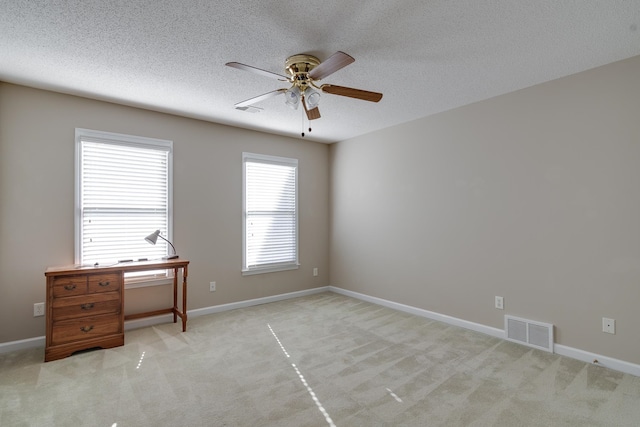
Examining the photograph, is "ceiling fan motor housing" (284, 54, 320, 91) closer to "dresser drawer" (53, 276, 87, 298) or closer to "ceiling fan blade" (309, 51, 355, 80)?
"ceiling fan blade" (309, 51, 355, 80)

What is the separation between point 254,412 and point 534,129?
3503 millimetres

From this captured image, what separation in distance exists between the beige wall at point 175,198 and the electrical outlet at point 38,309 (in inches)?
1.3

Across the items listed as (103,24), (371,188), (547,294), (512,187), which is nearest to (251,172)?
(371,188)

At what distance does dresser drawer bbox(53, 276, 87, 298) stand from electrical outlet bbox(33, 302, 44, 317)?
550mm

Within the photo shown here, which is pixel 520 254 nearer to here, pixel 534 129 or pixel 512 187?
pixel 512 187

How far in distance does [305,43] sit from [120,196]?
274 cm

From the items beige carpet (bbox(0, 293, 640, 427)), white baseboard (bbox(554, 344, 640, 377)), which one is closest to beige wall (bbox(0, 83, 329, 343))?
beige carpet (bbox(0, 293, 640, 427))

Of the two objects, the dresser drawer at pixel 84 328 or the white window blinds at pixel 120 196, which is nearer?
the dresser drawer at pixel 84 328

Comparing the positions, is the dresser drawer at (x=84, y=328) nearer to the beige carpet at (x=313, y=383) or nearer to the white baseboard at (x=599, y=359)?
the beige carpet at (x=313, y=383)

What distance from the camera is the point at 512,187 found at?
327 centimetres

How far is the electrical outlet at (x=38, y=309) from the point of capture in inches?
123

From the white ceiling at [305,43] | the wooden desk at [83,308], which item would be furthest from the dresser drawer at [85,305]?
the white ceiling at [305,43]

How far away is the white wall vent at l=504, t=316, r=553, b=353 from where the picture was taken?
298 cm

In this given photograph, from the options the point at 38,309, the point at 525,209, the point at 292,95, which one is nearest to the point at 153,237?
the point at 38,309
